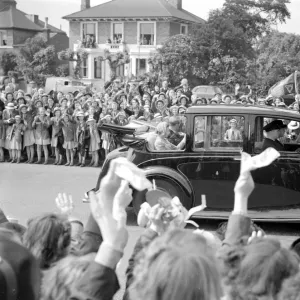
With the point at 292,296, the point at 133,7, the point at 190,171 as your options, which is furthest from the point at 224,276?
the point at 133,7

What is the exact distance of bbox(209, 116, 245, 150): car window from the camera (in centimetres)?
897

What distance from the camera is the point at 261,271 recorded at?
8.73 ft

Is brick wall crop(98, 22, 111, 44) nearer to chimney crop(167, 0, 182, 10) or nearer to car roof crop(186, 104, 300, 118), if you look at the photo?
chimney crop(167, 0, 182, 10)

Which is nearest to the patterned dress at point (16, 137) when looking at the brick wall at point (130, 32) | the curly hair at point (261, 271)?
the curly hair at point (261, 271)

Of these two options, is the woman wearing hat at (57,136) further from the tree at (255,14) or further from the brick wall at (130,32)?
the brick wall at (130,32)

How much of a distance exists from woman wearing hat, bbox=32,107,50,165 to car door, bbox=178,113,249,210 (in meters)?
7.50

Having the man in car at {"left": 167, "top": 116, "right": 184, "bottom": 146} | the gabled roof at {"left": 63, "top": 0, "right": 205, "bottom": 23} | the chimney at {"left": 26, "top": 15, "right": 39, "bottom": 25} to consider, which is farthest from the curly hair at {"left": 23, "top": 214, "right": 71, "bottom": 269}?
the chimney at {"left": 26, "top": 15, "right": 39, "bottom": 25}

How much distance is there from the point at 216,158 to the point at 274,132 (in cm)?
94

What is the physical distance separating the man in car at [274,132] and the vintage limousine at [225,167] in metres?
0.07

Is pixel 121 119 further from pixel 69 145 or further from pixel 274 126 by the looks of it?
pixel 274 126

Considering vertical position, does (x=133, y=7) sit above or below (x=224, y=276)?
above

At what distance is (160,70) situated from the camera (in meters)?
43.0

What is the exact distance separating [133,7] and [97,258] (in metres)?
63.0

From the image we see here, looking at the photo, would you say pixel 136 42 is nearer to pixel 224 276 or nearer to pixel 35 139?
pixel 35 139
